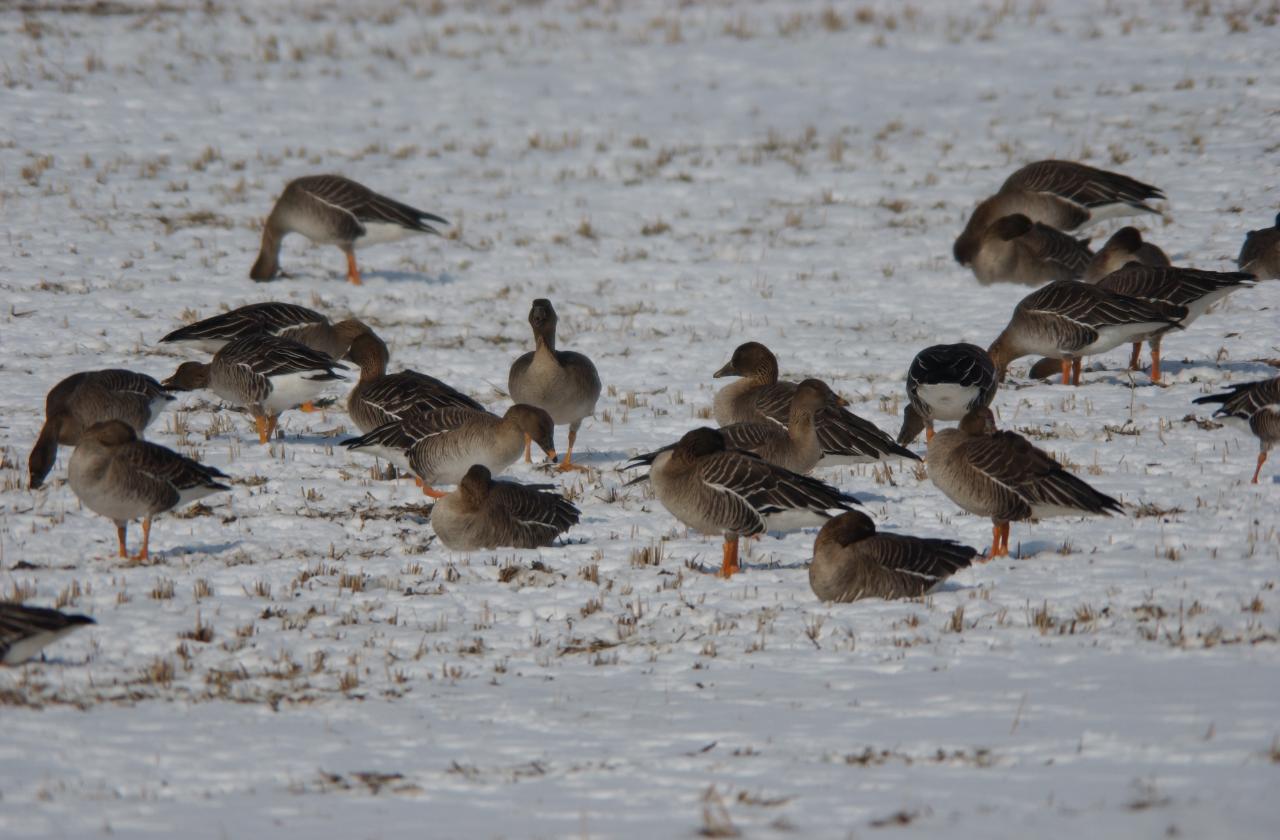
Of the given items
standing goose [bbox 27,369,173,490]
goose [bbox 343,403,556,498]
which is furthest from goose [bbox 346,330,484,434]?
standing goose [bbox 27,369,173,490]

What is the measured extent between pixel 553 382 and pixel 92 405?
13.6 ft

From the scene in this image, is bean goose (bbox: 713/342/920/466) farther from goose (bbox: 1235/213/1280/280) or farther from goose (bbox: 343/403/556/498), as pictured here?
goose (bbox: 1235/213/1280/280)

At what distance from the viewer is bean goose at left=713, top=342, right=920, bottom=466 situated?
464 inches

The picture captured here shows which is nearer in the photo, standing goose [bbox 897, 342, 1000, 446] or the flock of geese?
the flock of geese

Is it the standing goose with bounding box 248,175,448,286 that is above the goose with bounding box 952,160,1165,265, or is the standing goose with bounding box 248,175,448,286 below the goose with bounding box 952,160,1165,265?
below

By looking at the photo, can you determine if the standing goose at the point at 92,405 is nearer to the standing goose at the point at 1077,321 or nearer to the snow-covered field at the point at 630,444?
the snow-covered field at the point at 630,444

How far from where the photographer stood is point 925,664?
7.85 metres

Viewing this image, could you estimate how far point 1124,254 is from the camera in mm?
17938

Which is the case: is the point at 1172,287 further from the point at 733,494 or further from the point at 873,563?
the point at 873,563

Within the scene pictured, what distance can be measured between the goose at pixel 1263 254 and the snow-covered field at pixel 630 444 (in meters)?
0.37

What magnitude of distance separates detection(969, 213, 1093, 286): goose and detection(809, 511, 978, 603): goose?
1140cm

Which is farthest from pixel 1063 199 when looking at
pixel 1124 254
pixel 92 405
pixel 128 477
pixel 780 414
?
pixel 128 477

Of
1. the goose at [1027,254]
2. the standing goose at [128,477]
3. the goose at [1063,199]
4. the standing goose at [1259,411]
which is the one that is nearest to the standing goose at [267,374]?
the standing goose at [128,477]

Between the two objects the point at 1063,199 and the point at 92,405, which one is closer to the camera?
the point at 92,405
